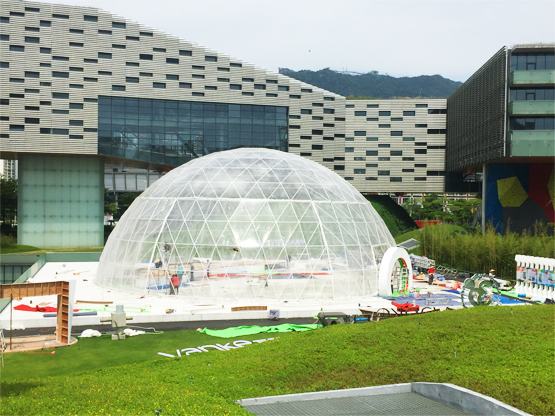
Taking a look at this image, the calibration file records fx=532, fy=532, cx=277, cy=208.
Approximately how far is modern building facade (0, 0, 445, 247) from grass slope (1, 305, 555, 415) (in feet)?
Answer: 121

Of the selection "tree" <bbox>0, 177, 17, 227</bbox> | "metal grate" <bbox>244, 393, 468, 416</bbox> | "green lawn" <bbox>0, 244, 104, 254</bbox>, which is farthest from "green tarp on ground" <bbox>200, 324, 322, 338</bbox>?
"tree" <bbox>0, 177, 17, 227</bbox>

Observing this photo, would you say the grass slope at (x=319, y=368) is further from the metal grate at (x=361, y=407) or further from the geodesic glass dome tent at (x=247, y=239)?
the geodesic glass dome tent at (x=247, y=239)

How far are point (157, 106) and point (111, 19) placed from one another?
9.08 metres

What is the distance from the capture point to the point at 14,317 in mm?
20344

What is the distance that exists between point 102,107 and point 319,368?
44299 millimetres

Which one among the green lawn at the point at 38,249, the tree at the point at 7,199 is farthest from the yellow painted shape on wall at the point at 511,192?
the tree at the point at 7,199

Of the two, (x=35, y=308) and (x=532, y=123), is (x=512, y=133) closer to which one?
(x=532, y=123)

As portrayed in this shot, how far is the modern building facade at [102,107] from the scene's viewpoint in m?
49.0

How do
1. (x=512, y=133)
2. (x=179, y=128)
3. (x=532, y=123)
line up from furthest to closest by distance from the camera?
(x=179, y=128)
(x=532, y=123)
(x=512, y=133)

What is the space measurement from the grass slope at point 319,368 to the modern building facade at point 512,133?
27415 millimetres

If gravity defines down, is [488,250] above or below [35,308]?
above

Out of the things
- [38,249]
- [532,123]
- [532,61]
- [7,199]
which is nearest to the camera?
[532,123]

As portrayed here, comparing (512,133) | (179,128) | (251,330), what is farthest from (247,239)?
(179,128)

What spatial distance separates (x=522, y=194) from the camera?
150ft
